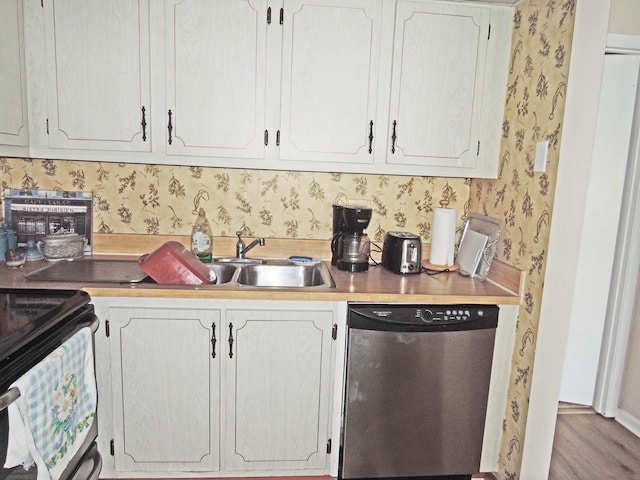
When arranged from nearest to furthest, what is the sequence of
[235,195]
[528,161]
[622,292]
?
[528,161] → [235,195] → [622,292]

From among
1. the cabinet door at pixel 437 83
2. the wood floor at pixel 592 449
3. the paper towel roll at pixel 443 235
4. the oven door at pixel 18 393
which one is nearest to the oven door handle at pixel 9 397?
the oven door at pixel 18 393

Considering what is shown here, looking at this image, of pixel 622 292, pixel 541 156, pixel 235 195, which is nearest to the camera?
pixel 541 156

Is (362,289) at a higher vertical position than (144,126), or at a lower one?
lower

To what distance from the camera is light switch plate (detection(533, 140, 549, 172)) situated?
64.7 inches

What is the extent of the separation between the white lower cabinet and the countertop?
0.15ft

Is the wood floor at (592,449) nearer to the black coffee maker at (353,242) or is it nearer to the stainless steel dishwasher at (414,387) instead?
the stainless steel dishwasher at (414,387)

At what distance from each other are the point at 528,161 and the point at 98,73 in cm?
186

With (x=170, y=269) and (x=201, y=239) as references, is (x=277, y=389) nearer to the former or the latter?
(x=170, y=269)

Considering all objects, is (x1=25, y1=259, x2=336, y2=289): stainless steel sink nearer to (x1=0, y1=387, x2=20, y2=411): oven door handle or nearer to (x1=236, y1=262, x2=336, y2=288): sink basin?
(x1=236, y1=262, x2=336, y2=288): sink basin

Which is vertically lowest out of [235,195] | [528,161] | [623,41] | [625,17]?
[235,195]

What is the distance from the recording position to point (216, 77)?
1.86m

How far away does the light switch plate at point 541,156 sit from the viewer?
164 cm

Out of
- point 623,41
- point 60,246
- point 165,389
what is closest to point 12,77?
point 60,246

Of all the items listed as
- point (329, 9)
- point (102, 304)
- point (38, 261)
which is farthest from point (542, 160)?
point (38, 261)
